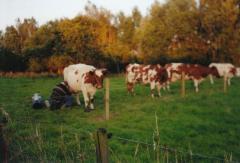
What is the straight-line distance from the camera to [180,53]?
42.5 m

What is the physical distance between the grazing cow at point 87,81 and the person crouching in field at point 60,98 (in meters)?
0.30

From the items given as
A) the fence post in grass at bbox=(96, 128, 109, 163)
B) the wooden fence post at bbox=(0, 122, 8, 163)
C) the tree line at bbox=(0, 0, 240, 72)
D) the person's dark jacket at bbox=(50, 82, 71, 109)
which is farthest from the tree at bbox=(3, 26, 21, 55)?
the fence post in grass at bbox=(96, 128, 109, 163)

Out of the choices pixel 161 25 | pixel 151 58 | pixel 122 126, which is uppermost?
pixel 161 25

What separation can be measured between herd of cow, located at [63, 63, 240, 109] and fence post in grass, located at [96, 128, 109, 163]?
1148 centimetres

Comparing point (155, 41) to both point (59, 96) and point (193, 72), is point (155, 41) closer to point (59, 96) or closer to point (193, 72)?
point (193, 72)

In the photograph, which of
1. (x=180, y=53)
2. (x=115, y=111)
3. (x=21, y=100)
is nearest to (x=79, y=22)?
(x=180, y=53)

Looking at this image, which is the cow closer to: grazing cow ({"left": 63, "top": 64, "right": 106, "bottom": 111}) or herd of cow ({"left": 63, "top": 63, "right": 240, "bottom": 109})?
herd of cow ({"left": 63, "top": 63, "right": 240, "bottom": 109})

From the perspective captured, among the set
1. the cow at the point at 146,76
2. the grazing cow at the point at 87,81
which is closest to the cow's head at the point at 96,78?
the grazing cow at the point at 87,81

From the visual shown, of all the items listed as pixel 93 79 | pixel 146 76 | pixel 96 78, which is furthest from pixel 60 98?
pixel 146 76

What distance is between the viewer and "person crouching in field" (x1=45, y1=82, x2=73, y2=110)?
1577 centimetres

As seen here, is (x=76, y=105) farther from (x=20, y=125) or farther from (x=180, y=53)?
(x=180, y=53)

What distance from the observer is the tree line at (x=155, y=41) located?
1594 inches

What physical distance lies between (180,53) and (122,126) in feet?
104

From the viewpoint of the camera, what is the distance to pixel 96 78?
16.0 m
